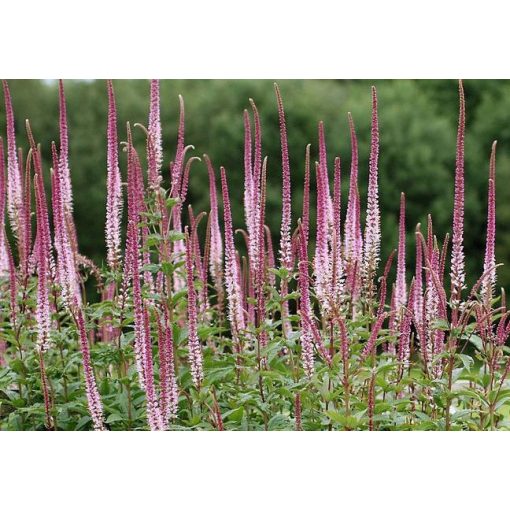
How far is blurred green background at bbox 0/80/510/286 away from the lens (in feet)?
31.5

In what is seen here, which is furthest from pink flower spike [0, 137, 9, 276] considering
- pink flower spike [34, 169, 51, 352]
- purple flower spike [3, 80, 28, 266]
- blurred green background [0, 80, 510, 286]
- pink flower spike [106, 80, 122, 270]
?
blurred green background [0, 80, 510, 286]

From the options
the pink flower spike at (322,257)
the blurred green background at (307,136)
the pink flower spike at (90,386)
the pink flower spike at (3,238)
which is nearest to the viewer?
the pink flower spike at (90,386)

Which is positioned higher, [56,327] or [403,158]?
[403,158]

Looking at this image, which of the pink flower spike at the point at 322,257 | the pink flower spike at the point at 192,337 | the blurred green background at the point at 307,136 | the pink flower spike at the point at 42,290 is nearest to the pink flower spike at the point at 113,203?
the pink flower spike at the point at 42,290

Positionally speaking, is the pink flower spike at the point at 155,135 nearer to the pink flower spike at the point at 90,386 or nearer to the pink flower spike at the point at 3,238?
the pink flower spike at the point at 90,386

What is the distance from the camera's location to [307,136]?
10.2 m

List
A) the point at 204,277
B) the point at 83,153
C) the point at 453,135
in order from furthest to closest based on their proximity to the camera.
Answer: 1. the point at 453,135
2. the point at 83,153
3. the point at 204,277

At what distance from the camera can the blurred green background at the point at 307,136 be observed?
9609mm

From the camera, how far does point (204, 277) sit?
5.08 m

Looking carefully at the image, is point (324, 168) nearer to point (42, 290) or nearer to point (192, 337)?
point (192, 337)
